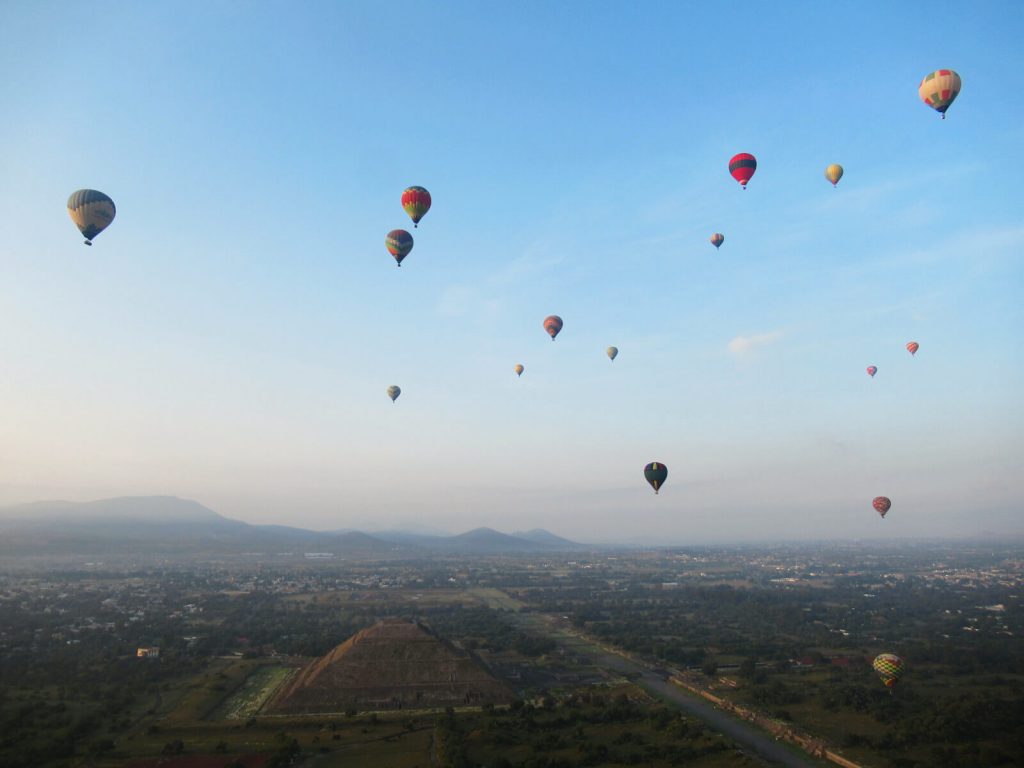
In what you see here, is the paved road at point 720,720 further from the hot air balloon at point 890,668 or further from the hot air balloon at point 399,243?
the hot air balloon at point 399,243

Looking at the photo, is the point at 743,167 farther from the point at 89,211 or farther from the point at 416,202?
the point at 89,211

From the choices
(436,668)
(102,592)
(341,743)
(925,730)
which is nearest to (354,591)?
(102,592)

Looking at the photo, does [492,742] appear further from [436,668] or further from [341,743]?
[436,668]

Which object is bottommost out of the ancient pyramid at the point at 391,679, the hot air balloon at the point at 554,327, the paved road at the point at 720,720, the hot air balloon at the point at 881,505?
the paved road at the point at 720,720

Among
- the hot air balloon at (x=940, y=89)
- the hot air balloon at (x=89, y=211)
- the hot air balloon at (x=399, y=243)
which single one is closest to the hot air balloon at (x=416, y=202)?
the hot air balloon at (x=399, y=243)

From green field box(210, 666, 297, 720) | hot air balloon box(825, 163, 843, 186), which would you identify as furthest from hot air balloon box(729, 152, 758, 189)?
green field box(210, 666, 297, 720)
